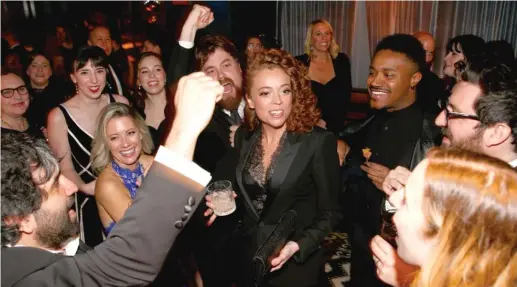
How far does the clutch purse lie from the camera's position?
1679 millimetres

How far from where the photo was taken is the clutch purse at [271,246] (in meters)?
1.68

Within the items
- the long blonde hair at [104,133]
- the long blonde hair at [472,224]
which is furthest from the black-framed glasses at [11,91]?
the long blonde hair at [472,224]

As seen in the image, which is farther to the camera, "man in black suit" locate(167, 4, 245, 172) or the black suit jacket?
"man in black suit" locate(167, 4, 245, 172)

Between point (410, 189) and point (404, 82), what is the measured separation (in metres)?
1.63

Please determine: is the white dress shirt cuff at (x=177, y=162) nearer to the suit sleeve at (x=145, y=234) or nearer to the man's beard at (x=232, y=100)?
the suit sleeve at (x=145, y=234)

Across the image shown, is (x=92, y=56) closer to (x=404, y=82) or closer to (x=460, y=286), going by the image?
(x=404, y=82)

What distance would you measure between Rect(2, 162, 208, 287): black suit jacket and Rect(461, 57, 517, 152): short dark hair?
4.83ft

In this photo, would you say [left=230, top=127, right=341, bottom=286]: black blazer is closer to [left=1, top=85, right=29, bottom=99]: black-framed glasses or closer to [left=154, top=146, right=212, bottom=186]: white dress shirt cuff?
[left=154, top=146, right=212, bottom=186]: white dress shirt cuff

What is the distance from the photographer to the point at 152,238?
98cm

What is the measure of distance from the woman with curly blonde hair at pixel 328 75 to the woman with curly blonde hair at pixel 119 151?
255cm

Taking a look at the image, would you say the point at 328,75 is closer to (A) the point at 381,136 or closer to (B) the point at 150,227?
(A) the point at 381,136

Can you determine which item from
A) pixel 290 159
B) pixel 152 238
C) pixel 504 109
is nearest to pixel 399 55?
pixel 504 109

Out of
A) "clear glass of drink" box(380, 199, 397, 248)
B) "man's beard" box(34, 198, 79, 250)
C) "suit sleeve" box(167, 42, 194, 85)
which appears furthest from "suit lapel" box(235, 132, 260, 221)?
"man's beard" box(34, 198, 79, 250)

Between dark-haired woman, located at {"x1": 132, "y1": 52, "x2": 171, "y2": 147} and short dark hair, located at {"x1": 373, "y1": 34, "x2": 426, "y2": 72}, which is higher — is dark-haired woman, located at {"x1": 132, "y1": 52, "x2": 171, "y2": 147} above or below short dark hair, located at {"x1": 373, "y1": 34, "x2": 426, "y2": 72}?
below
